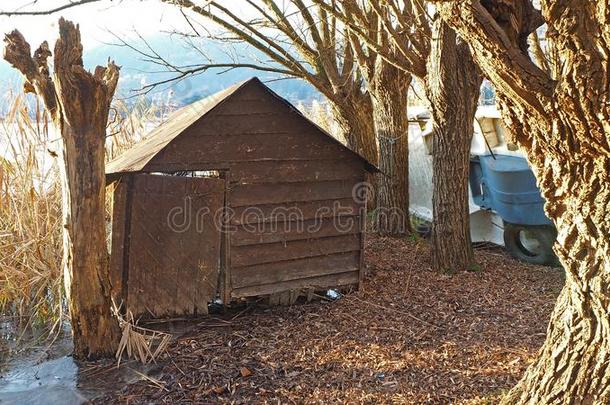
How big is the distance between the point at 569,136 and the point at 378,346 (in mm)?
2843

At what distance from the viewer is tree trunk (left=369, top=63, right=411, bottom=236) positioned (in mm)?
8352

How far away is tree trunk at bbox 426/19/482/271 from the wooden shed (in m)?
1.09

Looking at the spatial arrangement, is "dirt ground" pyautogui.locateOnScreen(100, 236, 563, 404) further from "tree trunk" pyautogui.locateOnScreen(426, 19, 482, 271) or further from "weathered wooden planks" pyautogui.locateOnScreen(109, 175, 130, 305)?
"weathered wooden planks" pyautogui.locateOnScreen(109, 175, 130, 305)

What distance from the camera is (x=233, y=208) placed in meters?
5.70

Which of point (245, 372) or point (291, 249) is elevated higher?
point (291, 249)

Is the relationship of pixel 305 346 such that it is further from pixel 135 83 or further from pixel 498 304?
pixel 135 83

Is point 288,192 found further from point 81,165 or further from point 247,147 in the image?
point 81,165

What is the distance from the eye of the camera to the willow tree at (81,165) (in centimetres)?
436

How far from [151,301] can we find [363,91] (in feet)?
17.8

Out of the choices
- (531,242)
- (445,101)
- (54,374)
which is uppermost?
(445,101)

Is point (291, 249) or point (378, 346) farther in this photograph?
point (291, 249)

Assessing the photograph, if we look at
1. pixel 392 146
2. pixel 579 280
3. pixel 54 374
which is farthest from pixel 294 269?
pixel 579 280

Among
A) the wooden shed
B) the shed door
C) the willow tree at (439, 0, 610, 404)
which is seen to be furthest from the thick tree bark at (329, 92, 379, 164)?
the willow tree at (439, 0, 610, 404)

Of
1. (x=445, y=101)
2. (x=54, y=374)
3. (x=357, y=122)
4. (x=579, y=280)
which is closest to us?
(x=579, y=280)
